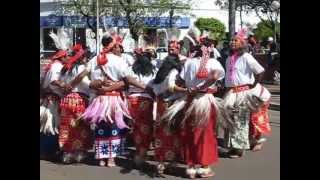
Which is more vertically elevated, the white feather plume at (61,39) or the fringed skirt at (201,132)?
the white feather plume at (61,39)

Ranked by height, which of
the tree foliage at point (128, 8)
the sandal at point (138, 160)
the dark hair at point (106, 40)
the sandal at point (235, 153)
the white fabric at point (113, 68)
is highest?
the tree foliage at point (128, 8)

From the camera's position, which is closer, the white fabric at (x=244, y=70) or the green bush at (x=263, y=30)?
the green bush at (x=263, y=30)

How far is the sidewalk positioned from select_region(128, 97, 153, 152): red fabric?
874mm

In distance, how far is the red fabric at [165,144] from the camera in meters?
4.16

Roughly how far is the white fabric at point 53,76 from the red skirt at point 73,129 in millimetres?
107

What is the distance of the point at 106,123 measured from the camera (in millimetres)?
4266

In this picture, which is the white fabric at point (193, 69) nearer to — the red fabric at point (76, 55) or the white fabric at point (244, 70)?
the white fabric at point (244, 70)

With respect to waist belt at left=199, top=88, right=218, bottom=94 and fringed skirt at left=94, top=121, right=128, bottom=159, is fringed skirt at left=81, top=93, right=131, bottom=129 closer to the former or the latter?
fringed skirt at left=94, top=121, right=128, bottom=159

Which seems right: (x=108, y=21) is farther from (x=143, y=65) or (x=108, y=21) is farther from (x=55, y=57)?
(x=55, y=57)

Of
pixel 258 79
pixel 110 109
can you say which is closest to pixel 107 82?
pixel 110 109

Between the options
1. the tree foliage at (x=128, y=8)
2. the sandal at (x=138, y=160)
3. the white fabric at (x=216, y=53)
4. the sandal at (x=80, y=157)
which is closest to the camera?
the tree foliage at (x=128, y=8)

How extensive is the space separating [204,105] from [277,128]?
22.4 inches

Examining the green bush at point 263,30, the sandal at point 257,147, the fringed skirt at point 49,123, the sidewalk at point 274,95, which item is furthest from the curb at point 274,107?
the fringed skirt at point 49,123
